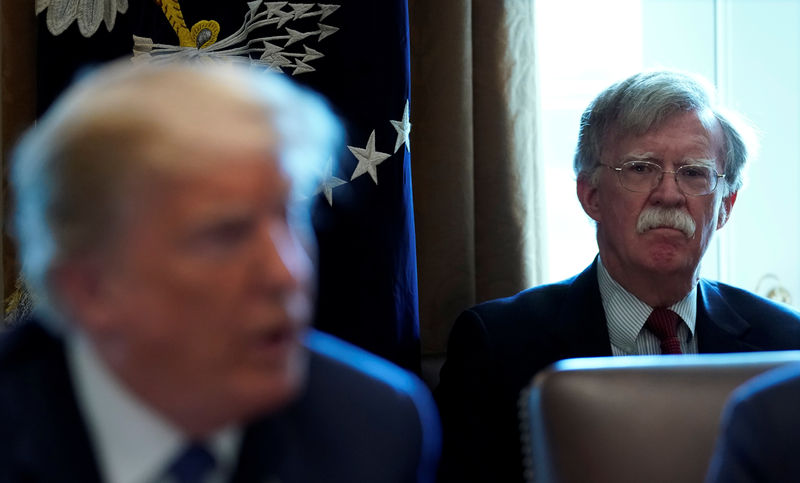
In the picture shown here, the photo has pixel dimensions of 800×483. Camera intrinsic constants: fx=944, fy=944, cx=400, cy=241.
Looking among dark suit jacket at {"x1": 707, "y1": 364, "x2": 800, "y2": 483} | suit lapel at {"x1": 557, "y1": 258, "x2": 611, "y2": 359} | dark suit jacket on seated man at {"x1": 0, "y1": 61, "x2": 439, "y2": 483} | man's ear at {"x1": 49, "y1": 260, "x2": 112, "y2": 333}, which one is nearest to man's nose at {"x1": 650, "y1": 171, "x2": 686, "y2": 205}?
suit lapel at {"x1": 557, "y1": 258, "x2": 611, "y2": 359}

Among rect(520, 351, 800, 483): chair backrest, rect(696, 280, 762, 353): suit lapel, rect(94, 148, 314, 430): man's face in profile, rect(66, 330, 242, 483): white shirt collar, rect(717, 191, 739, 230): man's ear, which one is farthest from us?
rect(717, 191, 739, 230): man's ear

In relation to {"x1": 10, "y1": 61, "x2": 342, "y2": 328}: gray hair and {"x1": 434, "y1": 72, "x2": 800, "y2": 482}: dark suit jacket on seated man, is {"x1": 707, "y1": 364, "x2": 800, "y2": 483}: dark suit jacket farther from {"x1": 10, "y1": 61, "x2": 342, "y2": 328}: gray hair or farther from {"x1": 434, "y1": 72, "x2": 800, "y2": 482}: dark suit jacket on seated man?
{"x1": 434, "y1": 72, "x2": 800, "y2": 482}: dark suit jacket on seated man

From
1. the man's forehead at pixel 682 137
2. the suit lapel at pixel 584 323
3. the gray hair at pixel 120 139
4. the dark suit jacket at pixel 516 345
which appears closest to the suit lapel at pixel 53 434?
the gray hair at pixel 120 139

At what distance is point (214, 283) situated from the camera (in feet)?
2.17

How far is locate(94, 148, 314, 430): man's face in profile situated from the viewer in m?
0.66

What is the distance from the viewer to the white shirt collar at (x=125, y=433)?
0.77m

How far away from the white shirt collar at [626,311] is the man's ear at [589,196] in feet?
0.52

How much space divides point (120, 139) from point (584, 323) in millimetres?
1408

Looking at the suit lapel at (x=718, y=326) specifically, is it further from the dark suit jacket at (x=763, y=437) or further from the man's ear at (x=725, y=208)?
the dark suit jacket at (x=763, y=437)

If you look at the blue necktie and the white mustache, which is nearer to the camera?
the blue necktie

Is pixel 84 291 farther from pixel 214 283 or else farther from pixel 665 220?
pixel 665 220

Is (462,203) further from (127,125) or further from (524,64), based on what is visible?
(127,125)

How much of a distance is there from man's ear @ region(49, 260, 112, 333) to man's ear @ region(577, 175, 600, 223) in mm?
1564

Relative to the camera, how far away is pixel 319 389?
92cm
